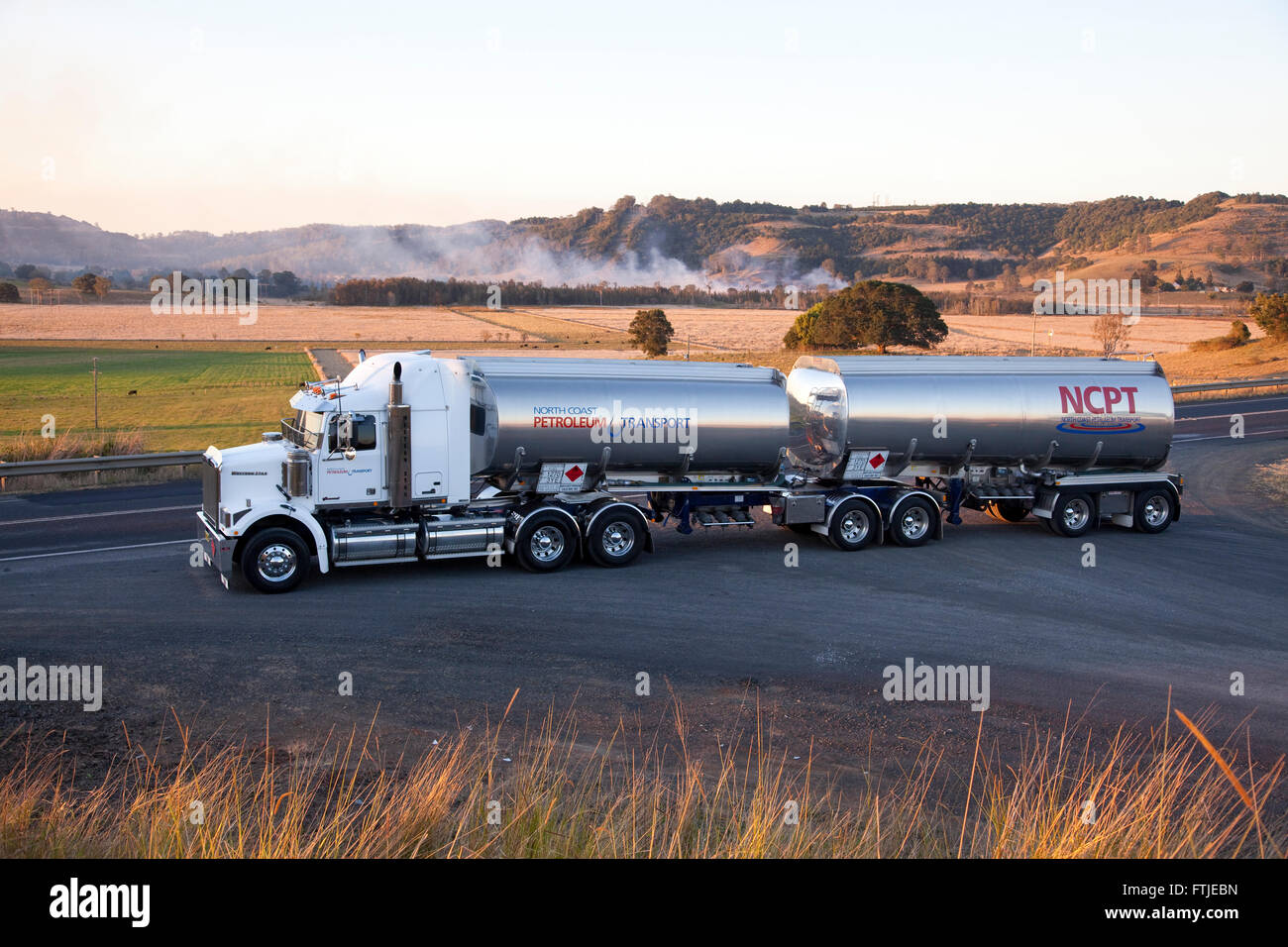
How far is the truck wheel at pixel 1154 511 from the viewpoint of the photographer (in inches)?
896

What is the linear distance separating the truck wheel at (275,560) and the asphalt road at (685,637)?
0.32 m

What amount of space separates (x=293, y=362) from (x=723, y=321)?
53335 mm

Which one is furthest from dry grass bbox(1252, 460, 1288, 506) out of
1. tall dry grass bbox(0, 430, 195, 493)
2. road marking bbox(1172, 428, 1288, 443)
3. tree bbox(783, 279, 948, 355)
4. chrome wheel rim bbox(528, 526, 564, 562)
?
tree bbox(783, 279, 948, 355)

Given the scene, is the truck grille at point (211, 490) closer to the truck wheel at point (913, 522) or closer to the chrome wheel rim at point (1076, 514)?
A: the truck wheel at point (913, 522)

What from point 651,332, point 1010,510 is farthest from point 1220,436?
point 651,332

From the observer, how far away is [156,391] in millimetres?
55344

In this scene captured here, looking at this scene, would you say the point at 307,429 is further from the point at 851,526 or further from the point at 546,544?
the point at 851,526

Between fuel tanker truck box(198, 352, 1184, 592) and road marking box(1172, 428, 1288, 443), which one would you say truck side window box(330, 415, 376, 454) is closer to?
fuel tanker truck box(198, 352, 1184, 592)

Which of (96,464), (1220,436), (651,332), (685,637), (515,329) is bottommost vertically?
(685,637)

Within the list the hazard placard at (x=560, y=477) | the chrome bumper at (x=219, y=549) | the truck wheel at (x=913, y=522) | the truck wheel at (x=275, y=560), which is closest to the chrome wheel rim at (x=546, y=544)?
the hazard placard at (x=560, y=477)

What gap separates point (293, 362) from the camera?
71.4 meters

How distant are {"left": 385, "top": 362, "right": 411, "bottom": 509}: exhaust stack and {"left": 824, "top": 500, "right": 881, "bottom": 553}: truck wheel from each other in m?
8.04

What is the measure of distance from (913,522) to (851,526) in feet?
4.48
